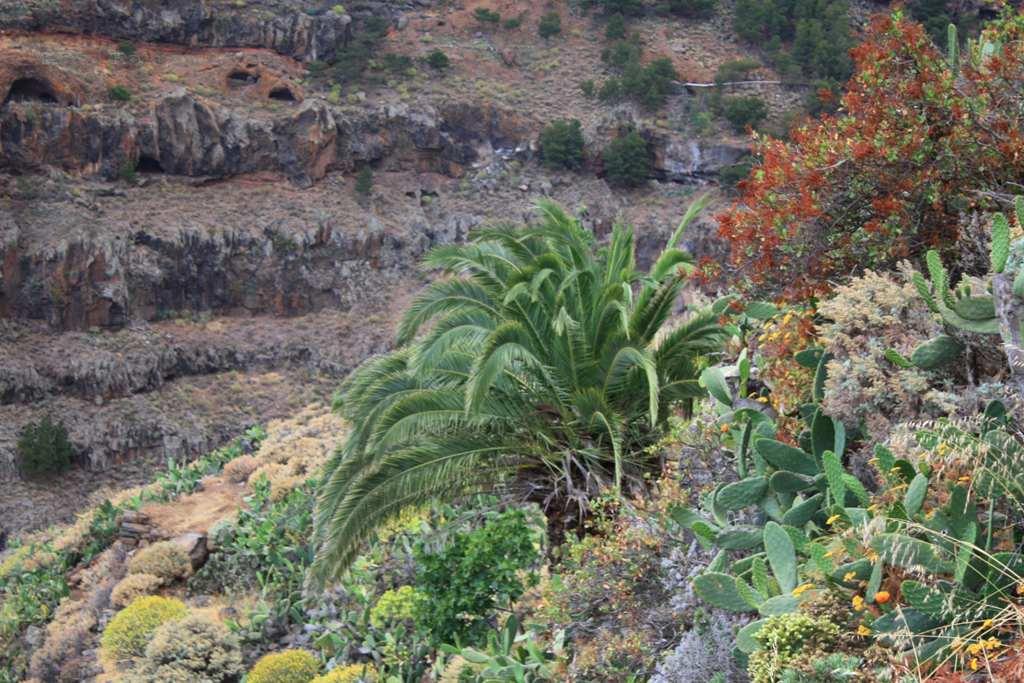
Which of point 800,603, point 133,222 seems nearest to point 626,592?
point 800,603

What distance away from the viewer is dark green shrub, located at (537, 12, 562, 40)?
4491 cm

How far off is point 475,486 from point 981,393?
502 centimetres

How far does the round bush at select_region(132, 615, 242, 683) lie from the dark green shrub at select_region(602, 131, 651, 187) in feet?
102

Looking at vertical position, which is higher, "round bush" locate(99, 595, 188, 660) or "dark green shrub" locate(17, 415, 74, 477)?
"round bush" locate(99, 595, 188, 660)

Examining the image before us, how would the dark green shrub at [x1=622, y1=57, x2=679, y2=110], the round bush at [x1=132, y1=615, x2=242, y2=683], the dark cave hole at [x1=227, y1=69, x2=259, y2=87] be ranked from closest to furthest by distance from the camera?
1. the round bush at [x1=132, y1=615, x2=242, y2=683]
2. the dark green shrub at [x1=622, y1=57, x2=679, y2=110]
3. the dark cave hole at [x1=227, y1=69, x2=259, y2=87]

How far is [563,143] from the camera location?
39.7 metres

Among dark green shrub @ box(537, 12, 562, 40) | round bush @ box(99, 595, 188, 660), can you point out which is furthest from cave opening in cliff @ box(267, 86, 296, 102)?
round bush @ box(99, 595, 188, 660)

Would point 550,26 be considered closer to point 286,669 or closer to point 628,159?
point 628,159

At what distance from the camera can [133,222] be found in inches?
1403

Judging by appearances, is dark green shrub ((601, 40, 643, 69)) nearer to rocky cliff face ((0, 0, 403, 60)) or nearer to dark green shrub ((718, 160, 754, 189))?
dark green shrub ((718, 160, 754, 189))

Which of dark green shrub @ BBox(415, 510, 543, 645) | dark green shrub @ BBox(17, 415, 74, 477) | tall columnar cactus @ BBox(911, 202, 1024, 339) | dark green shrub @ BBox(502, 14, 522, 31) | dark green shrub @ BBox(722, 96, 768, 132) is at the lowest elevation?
dark green shrub @ BBox(17, 415, 74, 477)

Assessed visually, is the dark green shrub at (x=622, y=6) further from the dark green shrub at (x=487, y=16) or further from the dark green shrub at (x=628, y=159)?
the dark green shrub at (x=628, y=159)

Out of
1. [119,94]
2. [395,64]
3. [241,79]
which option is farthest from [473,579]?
[395,64]

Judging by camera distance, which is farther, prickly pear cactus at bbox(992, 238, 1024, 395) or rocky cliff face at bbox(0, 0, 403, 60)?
rocky cliff face at bbox(0, 0, 403, 60)
